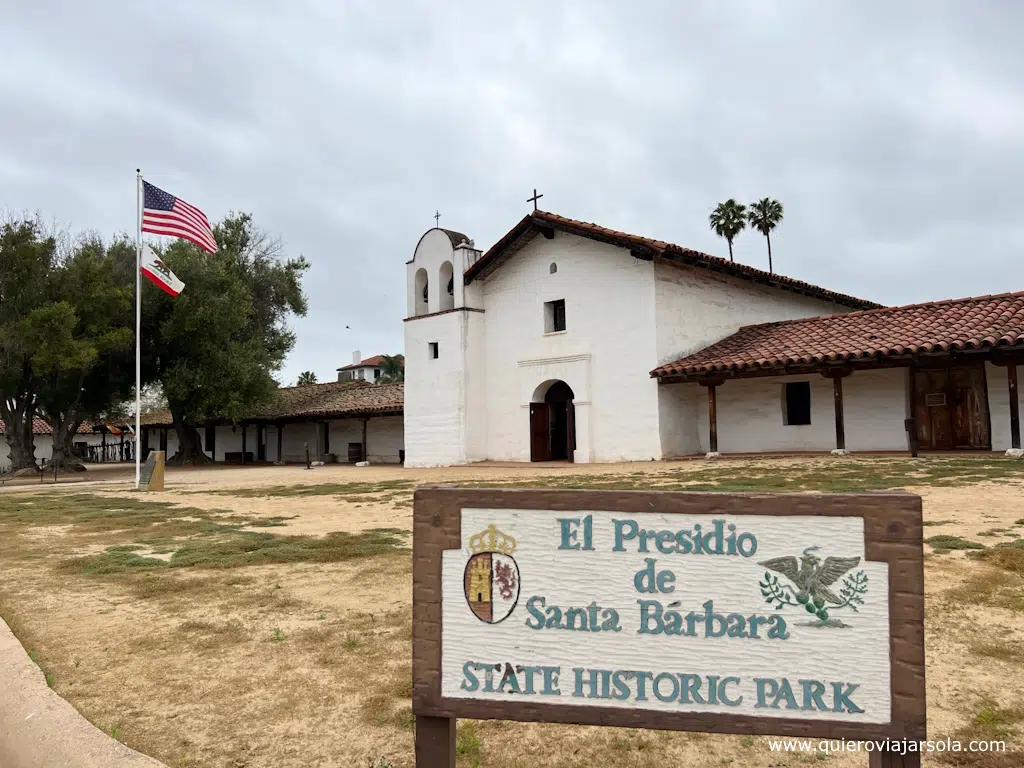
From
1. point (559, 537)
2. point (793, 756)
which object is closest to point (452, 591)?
point (559, 537)

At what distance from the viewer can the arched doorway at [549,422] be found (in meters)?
21.9

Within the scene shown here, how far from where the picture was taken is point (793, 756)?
9.31 ft

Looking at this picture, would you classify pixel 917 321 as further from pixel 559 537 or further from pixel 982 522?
pixel 559 537

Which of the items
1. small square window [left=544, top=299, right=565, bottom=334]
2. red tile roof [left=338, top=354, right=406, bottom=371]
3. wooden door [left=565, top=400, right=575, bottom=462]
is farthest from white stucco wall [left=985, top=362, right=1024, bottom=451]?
red tile roof [left=338, top=354, right=406, bottom=371]

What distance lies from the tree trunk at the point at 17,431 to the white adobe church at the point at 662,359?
1485 centimetres

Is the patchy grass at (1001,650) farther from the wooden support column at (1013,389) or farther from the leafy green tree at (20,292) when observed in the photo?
the leafy green tree at (20,292)

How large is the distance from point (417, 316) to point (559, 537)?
882 inches

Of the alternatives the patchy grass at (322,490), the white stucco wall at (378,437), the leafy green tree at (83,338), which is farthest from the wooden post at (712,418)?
the leafy green tree at (83,338)

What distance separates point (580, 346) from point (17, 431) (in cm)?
2144

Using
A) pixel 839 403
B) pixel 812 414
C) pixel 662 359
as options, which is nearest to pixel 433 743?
pixel 839 403

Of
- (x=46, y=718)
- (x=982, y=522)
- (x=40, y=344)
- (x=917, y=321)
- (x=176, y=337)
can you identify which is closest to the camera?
(x=46, y=718)

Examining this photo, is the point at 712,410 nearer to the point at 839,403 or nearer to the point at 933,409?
the point at 839,403

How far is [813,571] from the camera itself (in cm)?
216

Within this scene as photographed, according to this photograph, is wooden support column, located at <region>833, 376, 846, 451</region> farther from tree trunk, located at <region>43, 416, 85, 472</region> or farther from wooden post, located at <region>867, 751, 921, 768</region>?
tree trunk, located at <region>43, 416, 85, 472</region>
